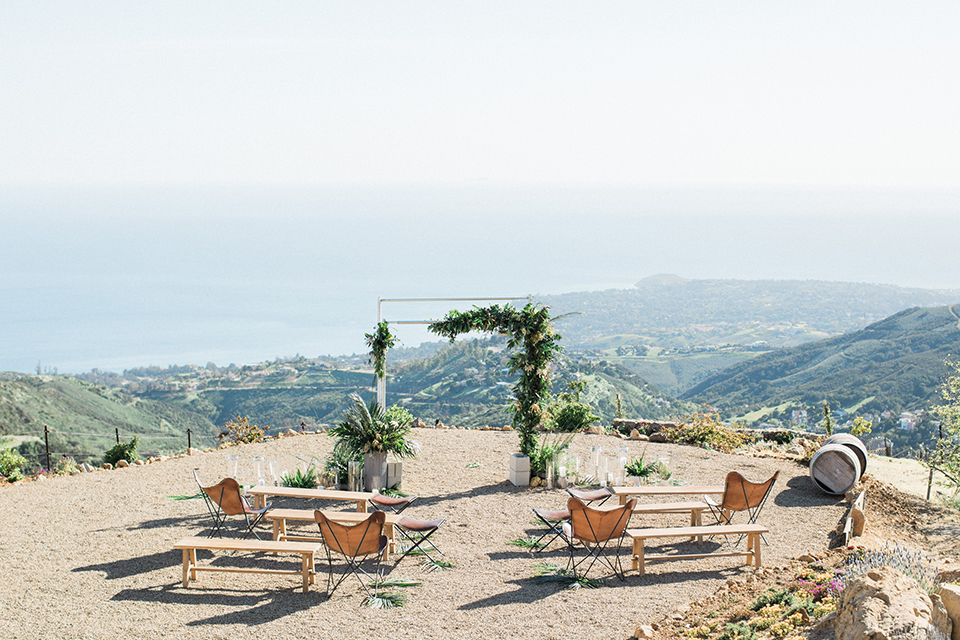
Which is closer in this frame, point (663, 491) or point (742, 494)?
point (742, 494)

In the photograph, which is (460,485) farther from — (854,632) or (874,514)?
(854,632)

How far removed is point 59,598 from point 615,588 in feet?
15.9

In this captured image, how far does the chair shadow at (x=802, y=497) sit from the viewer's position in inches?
354

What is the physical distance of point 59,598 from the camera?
6.07 meters

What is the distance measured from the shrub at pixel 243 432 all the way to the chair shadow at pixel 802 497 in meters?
9.14

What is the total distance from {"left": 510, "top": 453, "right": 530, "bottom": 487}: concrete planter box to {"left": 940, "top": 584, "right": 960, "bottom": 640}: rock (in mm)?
6354

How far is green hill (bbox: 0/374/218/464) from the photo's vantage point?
32.3 m

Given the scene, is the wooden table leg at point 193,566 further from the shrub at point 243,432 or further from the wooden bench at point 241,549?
the shrub at point 243,432

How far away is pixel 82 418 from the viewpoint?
126 feet

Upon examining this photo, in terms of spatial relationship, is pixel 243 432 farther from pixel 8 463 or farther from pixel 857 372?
pixel 857 372

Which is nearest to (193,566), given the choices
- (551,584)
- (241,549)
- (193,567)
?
(193,567)

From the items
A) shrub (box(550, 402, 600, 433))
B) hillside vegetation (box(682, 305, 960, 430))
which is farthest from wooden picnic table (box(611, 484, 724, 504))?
hillside vegetation (box(682, 305, 960, 430))

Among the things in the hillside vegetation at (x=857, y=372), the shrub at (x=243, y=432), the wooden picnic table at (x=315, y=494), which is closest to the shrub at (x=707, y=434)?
the wooden picnic table at (x=315, y=494)

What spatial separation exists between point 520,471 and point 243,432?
20.3ft
